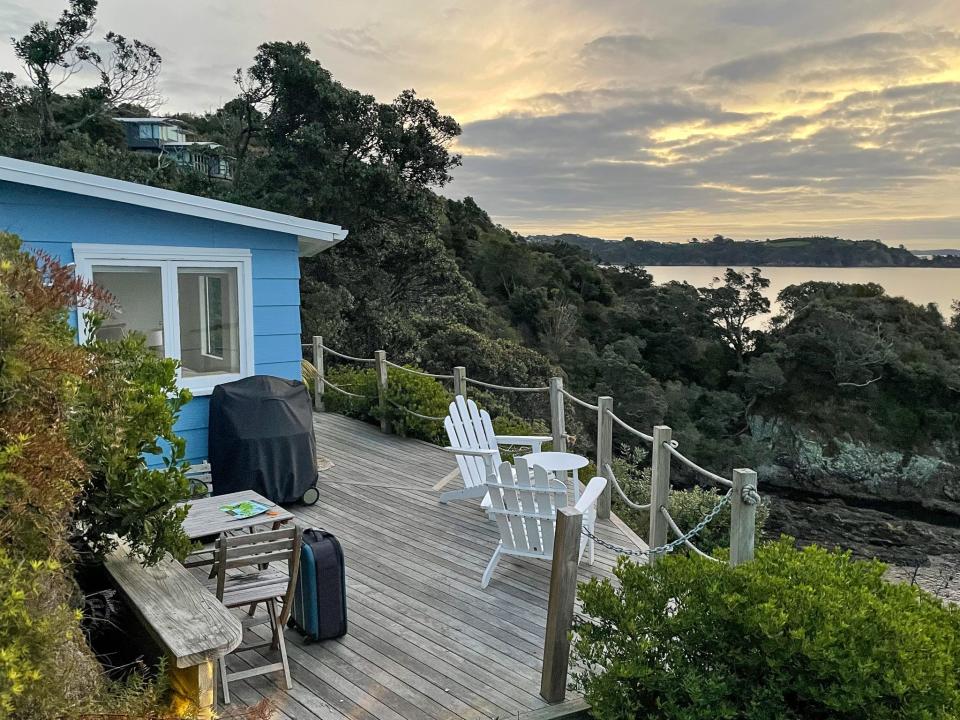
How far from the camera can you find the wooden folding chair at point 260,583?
131 inches

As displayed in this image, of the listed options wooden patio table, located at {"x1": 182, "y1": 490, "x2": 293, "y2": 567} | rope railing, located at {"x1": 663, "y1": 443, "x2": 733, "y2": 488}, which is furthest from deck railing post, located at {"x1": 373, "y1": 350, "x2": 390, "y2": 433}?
rope railing, located at {"x1": 663, "y1": 443, "x2": 733, "y2": 488}

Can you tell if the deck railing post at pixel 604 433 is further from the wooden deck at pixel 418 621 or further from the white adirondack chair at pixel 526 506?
the white adirondack chair at pixel 526 506

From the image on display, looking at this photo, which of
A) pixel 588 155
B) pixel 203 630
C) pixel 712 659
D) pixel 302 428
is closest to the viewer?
pixel 203 630

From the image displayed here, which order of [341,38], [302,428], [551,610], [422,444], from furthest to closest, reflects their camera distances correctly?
[341,38] → [422,444] → [302,428] → [551,610]

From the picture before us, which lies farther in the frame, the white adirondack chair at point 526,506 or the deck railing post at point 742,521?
Answer: the white adirondack chair at point 526,506

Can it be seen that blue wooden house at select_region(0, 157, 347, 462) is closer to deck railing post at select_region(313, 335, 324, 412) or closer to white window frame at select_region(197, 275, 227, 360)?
white window frame at select_region(197, 275, 227, 360)

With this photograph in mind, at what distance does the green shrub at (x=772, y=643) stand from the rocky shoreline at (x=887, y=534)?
1164 centimetres

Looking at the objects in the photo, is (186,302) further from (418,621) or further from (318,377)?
(318,377)

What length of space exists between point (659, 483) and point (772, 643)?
2099 millimetres

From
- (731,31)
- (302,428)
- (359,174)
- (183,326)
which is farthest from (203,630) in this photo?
(359,174)

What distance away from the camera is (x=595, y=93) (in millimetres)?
17188

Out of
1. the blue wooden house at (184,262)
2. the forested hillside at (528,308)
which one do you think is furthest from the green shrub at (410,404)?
the forested hillside at (528,308)

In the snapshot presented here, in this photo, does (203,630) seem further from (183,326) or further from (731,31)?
(731,31)

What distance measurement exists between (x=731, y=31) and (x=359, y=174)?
922 cm
